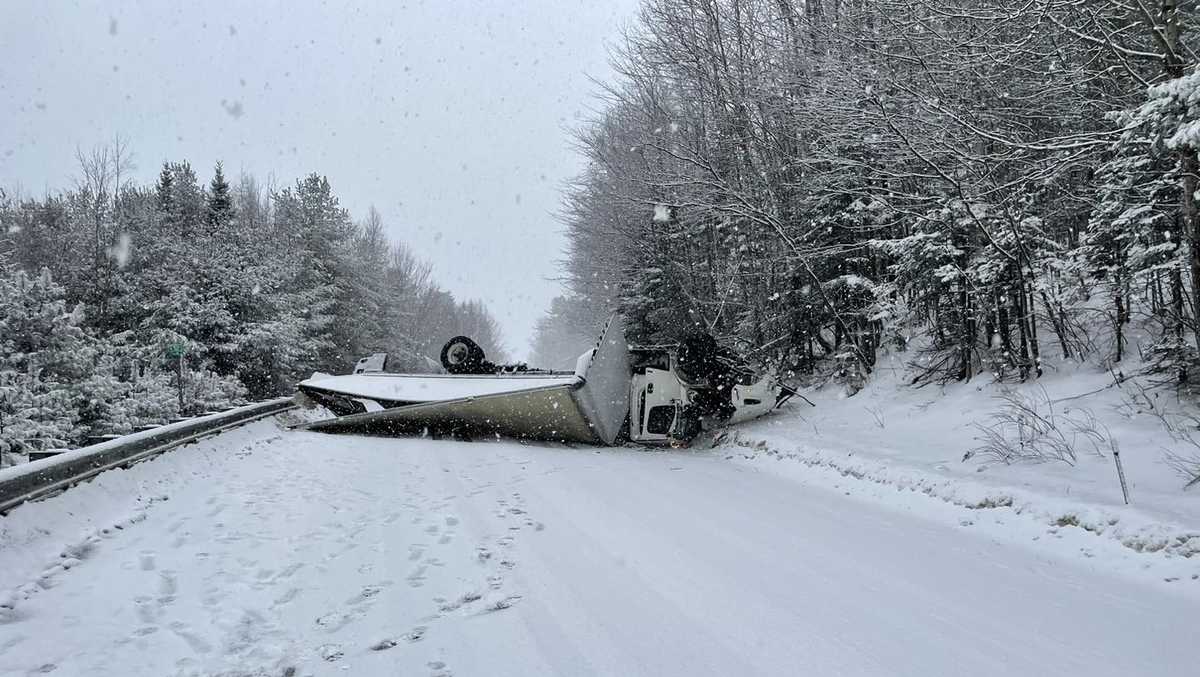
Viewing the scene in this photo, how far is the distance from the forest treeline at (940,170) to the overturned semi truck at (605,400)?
246 cm

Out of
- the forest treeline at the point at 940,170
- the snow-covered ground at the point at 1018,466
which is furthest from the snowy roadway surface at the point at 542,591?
the forest treeline at the point at 940,170

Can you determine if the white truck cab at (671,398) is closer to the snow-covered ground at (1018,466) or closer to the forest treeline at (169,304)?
the snow-covered ground at (1018,466)

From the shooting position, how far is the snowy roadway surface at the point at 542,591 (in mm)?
2791

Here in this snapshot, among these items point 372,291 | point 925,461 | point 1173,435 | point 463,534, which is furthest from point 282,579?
point 372,291

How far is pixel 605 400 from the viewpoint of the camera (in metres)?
10.7

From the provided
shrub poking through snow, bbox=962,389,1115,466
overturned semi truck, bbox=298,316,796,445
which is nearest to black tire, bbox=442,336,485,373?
overturned semi truck, bbox=298,316,796,445

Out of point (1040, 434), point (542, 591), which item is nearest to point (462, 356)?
point (1040, 434)

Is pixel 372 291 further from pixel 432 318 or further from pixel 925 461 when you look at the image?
pixel 925 461

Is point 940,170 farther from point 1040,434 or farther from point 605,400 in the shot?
point 605,400

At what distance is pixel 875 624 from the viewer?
3135mm

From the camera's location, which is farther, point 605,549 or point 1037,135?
point 1037,135

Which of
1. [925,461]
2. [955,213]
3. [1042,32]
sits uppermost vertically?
[1042,32]

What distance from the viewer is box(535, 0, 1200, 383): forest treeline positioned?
263 inches

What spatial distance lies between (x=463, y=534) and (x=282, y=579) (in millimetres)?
1323
